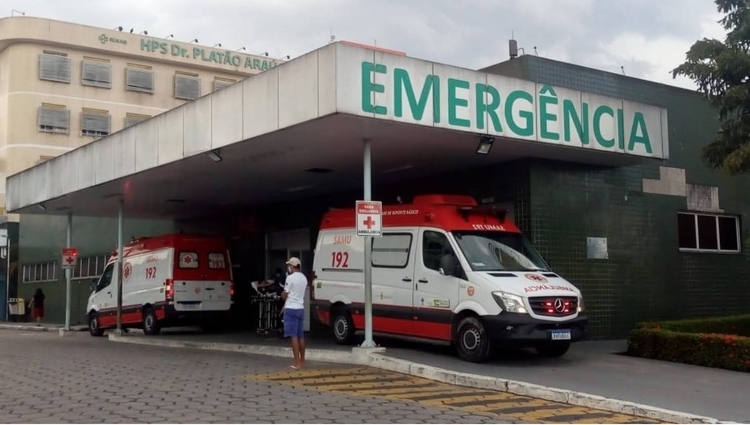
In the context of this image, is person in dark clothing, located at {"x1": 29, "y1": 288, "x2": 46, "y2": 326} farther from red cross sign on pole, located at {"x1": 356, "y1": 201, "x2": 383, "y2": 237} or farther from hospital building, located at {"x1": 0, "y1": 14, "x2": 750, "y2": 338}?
red cross sign on pole, located at {"x1": 356, "y1": 201, "x2": 383, "y2": 237}

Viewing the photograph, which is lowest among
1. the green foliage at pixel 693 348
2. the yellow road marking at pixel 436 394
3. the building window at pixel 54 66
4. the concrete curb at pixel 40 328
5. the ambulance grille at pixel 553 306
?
the concrete curb at pixel 40 328

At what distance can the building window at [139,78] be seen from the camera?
4819 centimetres

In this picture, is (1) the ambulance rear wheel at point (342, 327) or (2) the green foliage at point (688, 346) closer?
(2) the green foliage at point (688, 346)

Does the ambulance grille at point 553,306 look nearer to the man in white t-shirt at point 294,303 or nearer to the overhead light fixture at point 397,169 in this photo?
the man in white t-shirt at point 294,303

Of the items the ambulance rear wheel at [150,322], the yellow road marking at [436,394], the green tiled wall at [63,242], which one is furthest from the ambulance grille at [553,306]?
the green tiled wall at [63,242]

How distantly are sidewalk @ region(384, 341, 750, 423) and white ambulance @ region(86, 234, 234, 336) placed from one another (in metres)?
8.16

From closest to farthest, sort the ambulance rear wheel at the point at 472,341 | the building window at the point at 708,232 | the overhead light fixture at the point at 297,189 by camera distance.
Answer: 1. the ambulance rear wheel at the point at 472,341
2. the building window at the point at 708,232
3. the overhead light fixture at the point at 297,189

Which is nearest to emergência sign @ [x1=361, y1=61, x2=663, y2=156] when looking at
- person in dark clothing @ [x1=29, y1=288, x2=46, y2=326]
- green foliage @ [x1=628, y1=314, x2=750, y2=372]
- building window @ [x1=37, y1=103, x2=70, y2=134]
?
green foliage @ [x1=628, y1=314, x2=750, y2=372]

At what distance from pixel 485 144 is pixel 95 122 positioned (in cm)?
3855

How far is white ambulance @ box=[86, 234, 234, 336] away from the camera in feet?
65.4

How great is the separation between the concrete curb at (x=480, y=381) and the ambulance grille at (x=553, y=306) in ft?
6.03

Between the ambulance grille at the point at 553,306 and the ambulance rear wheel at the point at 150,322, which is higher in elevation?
the ambulance grille at the point at 553,306

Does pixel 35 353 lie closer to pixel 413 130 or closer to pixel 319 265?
pixel 319 265

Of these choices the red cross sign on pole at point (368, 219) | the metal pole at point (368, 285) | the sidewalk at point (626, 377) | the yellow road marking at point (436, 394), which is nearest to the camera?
the yellow road marking at point (436, 394)
